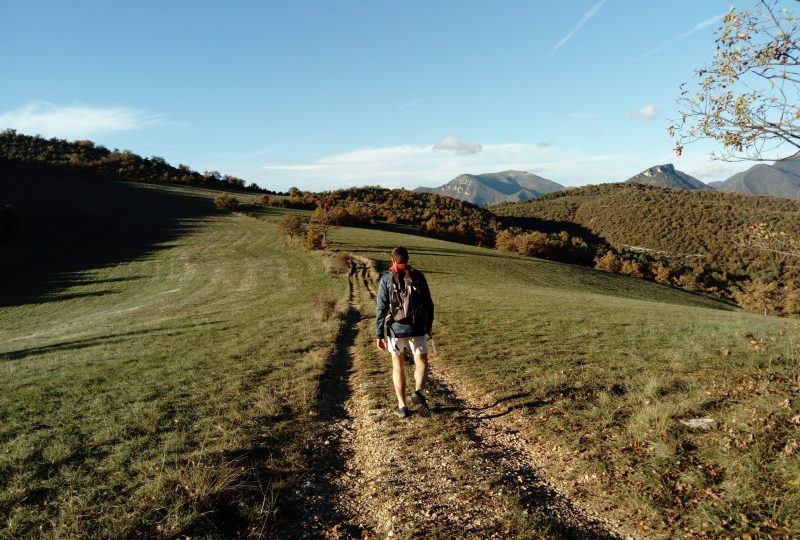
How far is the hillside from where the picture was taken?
90125mm

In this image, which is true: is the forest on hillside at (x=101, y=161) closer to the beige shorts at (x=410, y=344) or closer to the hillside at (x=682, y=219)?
the hillside at (x=682, y=219)

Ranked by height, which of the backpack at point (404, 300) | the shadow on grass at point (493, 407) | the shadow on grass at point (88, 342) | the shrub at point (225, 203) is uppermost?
the shrub at point (225, 203)

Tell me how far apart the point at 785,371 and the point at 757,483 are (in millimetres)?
6790

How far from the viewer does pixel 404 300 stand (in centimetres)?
807

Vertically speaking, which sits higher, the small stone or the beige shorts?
the beige shorts

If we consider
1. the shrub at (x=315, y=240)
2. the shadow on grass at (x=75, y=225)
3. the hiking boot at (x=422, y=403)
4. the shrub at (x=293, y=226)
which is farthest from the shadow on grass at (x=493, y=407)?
the shrub at (x=293, y=226)

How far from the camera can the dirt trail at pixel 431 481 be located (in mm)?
5090

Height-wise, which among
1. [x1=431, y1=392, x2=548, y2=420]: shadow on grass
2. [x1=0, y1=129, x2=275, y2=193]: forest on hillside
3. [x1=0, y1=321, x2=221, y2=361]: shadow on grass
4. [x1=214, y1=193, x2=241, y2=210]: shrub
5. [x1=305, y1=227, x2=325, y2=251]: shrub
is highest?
[x1=0, y1=129, x2=275, y2=193]: forest on hillside

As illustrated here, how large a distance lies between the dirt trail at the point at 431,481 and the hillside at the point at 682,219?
3894 inches

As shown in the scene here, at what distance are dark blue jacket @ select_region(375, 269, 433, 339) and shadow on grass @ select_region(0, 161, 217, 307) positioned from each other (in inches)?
1622

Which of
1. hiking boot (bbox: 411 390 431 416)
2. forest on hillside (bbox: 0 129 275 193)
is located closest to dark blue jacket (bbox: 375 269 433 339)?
hiking boot (bbox: 411 390 431 416)

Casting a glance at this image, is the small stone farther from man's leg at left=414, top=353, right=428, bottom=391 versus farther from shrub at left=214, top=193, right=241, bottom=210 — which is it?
shrub at left=214, top=193, right=241, bottom=210

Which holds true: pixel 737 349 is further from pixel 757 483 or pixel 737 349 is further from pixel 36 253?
pixel 36 253

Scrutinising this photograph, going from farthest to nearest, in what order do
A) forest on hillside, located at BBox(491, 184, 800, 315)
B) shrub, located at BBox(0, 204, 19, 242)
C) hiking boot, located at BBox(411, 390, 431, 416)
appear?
forest on hillside, located at BBox(491, 184, 800, 315) < shrub, located at BBox(0, 204, 19, 242) < hiking boot, located at BBox(411, 390, 431, 416)
